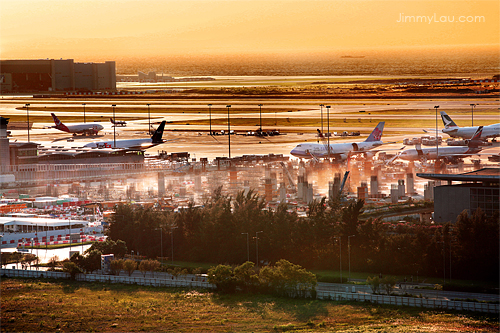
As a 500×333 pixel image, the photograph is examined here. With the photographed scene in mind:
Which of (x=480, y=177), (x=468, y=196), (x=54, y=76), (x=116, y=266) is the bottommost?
(x=116, y=266)

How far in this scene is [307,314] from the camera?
28.1 meters

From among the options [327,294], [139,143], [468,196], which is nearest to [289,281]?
[327,294]

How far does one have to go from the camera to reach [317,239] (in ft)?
116

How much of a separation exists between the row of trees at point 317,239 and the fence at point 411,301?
404 centimetres

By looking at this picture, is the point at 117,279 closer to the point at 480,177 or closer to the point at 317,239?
the point at 317,239

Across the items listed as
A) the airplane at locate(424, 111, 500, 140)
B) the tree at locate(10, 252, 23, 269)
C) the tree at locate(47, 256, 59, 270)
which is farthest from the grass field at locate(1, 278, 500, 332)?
the airplane at locate(424, 111, 500, 140)

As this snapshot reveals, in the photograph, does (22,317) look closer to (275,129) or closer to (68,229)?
(68,229)

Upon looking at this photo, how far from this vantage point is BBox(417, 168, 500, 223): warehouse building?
3512 cm

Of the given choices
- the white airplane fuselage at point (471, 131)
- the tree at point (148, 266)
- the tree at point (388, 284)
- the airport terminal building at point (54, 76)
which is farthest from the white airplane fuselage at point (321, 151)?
the airport terminal building at point (54, 76)

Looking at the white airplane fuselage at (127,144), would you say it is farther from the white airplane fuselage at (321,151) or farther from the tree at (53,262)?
the tree at (53,262)

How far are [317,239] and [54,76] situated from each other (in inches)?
4954

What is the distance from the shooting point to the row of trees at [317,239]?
105 ft

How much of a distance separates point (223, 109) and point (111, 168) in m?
69.8

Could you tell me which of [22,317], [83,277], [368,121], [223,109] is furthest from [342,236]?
[223,109]
